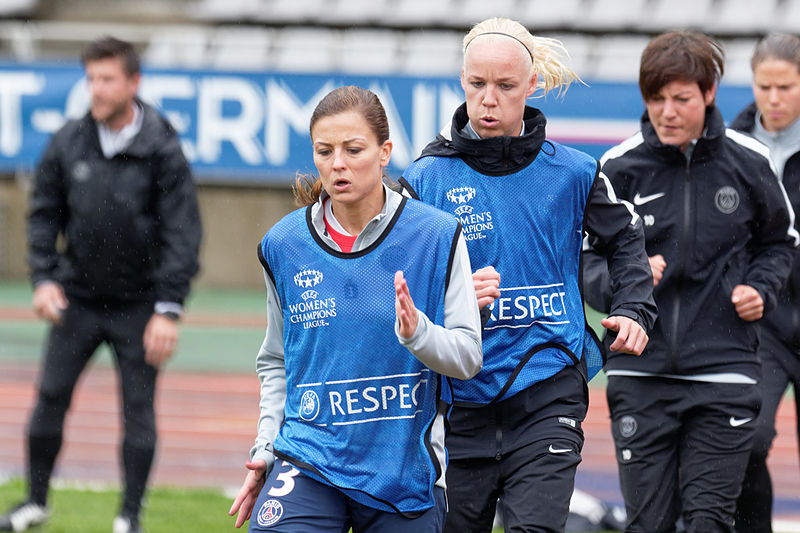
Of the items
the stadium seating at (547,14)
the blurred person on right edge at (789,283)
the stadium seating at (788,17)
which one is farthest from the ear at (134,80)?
the stadium seating at (788,17)

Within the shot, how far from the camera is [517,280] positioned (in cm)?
444

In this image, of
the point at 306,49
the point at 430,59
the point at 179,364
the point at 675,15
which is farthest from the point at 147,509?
the point at 675,15

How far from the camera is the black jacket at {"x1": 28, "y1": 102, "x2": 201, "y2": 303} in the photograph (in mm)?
6789

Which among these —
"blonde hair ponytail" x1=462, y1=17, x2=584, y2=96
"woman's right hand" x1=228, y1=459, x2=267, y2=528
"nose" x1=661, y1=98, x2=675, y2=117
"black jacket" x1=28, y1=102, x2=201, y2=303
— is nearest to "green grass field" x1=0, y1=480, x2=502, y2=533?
"black jacket" x1=28, y1=102, x2=201, y2=303

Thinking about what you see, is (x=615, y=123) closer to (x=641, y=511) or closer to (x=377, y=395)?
(x=641, y=511)

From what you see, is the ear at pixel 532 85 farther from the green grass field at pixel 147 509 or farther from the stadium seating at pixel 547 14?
the stadium seating at pixel 547 14

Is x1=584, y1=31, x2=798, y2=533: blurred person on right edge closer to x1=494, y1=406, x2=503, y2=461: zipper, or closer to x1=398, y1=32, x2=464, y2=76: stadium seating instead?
x1=494, y1=406, x2=503, y2=461: zipper

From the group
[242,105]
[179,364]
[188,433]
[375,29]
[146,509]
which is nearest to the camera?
[146,509]

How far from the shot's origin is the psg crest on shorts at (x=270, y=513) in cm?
377

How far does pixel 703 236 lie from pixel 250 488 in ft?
7.49

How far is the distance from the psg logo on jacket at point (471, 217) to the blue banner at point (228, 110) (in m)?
13.7

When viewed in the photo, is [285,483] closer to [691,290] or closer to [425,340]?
[425,340]

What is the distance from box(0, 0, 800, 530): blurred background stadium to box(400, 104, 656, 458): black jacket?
365cm

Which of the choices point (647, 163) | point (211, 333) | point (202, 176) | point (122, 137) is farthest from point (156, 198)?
point (202, 176)
